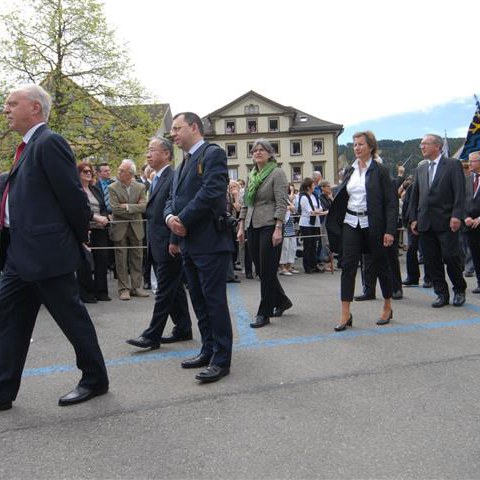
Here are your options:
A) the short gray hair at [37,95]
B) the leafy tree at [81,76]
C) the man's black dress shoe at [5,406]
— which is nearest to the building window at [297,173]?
the leafy tree at [81,76]

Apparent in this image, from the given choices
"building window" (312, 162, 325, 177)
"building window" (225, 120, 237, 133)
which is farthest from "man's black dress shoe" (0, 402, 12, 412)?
"building window" (225, 120, 237, 133)

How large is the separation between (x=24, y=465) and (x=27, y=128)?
2.12 meters

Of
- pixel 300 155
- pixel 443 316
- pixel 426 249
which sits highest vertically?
pixel 300 155

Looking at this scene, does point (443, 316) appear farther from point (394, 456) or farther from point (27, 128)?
point (27, 128)

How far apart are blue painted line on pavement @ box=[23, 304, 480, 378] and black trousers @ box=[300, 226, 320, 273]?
5138 mm

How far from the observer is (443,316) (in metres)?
6.09

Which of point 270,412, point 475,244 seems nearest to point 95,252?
point 270,412

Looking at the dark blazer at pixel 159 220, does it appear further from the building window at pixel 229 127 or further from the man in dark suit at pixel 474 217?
the building window at pixel 229 127

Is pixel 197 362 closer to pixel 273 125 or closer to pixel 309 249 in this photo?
pixel 309 249

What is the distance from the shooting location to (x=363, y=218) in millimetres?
5566

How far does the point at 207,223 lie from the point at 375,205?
7.36 ft

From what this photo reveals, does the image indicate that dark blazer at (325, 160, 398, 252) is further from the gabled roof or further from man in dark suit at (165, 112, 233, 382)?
the gabled roof

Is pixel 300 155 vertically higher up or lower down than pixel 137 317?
higher up

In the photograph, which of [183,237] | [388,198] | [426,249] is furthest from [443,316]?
[183,237]
